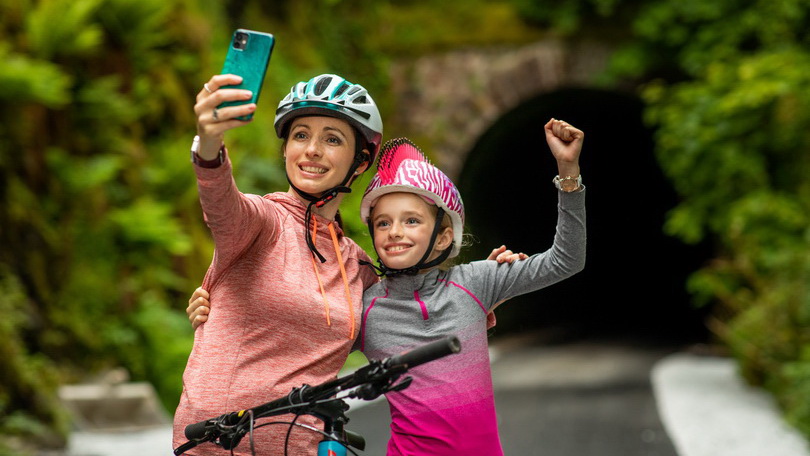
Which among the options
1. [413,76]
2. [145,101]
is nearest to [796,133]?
[413,76]

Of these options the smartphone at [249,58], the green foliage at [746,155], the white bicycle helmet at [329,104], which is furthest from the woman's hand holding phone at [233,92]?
the green foliage at [746,155]

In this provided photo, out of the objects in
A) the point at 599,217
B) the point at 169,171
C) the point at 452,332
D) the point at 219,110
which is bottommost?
the point at 452,332

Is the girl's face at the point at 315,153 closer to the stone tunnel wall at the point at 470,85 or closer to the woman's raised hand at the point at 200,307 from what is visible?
the woman's raised hand at the point at 200,307

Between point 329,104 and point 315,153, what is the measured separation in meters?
0.15

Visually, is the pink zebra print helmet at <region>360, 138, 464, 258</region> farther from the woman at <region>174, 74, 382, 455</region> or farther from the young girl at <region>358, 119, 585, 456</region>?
the woman at <region>174, 74, 382, 455</region>

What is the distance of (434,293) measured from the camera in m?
3.04

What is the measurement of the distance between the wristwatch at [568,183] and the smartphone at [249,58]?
3.37 feet

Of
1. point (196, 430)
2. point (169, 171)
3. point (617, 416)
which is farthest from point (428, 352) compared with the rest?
point (169, 171)

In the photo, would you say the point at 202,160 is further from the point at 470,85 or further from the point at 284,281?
the point at 470,85

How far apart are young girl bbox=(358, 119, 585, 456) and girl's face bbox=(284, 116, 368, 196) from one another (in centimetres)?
18

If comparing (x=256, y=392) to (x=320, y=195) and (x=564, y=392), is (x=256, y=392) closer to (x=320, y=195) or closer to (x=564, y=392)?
(x=320, y=195)

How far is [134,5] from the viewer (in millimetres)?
11695

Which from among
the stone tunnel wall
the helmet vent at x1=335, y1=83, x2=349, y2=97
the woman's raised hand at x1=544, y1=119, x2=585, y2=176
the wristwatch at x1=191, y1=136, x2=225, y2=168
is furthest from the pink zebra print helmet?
the stone tunnel wall

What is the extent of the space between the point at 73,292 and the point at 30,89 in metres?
2.40
